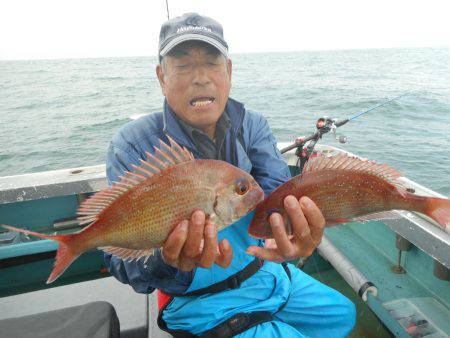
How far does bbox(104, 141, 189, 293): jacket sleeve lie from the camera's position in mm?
1956

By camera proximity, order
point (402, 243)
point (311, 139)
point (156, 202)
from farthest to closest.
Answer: point (311, 139), point (402, 243), point (156, 202)

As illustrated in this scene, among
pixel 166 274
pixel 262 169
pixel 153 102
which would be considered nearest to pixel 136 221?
pixel 166 274

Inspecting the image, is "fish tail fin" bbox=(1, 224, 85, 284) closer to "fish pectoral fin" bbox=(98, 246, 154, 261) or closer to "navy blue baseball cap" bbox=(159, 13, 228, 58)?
"fish pectoral fin" bbox=(98, 246, 154, 261)

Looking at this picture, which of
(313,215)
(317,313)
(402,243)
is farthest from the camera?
(402,243)

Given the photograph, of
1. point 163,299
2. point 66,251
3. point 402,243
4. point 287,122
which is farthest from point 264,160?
point 287,122

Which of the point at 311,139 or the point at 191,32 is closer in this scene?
the point at 191,32

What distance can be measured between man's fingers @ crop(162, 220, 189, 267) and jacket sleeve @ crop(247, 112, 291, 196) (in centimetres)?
102

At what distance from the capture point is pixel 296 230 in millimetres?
1738

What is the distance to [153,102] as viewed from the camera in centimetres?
2114

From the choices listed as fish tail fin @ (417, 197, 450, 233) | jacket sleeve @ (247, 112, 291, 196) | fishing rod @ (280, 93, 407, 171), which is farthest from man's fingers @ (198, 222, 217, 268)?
fishing rod @ (280, 93, 407, 171)

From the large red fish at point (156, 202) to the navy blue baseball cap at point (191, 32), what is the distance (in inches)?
33.5

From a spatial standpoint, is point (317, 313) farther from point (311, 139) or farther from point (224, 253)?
point (311, 139)

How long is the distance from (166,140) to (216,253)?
1024 millimetres

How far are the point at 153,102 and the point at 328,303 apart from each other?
20.3m
